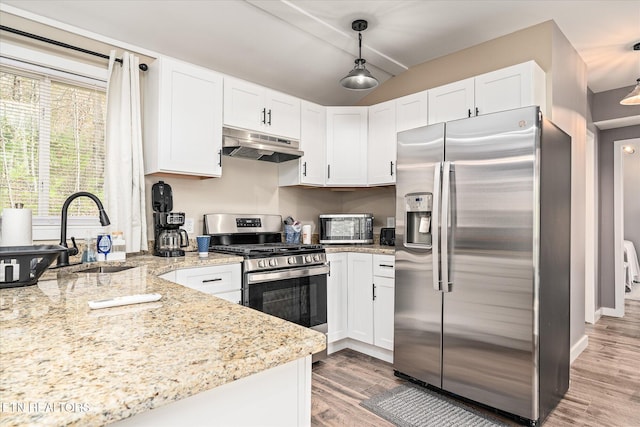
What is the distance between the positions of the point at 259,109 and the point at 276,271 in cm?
140

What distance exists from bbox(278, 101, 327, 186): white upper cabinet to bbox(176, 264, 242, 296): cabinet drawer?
125cm

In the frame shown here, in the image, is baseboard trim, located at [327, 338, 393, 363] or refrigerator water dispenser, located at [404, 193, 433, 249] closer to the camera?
refrigerator water dispenser, located at [404, 193, 433, 249]

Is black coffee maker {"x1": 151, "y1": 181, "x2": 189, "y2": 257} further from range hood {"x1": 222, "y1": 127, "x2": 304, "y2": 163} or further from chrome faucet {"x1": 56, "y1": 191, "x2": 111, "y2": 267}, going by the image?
chrome faucet {"x1": 56, "y1": 191, "x2": 111, "y2": 267}

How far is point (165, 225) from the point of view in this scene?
108 inches

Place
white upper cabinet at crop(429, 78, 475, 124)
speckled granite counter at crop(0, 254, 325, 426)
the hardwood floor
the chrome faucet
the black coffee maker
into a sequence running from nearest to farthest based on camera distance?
speckled granite counter at crop(0, 254, 325, 426), the chrome faucet, the hardwood floor, the black coffee maker, white upper cabinet at crop(429, 78, 475, 124)

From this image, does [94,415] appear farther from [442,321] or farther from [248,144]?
[248,144]

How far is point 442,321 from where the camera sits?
2488 millimetres

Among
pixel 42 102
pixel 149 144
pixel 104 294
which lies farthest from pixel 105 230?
pixel 104 294

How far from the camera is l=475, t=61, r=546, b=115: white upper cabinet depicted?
2641mm

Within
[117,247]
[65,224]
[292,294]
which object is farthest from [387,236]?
[65,224]

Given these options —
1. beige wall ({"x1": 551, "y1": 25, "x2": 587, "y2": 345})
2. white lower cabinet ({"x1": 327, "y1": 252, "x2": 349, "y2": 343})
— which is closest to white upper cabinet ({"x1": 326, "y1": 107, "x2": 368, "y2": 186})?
white lower cabinet ({"x1": 327, "y1": 252, "x2": 349, "y2": 343})

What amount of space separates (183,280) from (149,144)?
109cm

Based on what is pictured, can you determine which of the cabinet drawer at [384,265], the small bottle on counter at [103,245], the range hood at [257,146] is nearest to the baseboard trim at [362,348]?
the cabinet drawer at [384,265]

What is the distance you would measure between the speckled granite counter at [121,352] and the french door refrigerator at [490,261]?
1.72 meters
